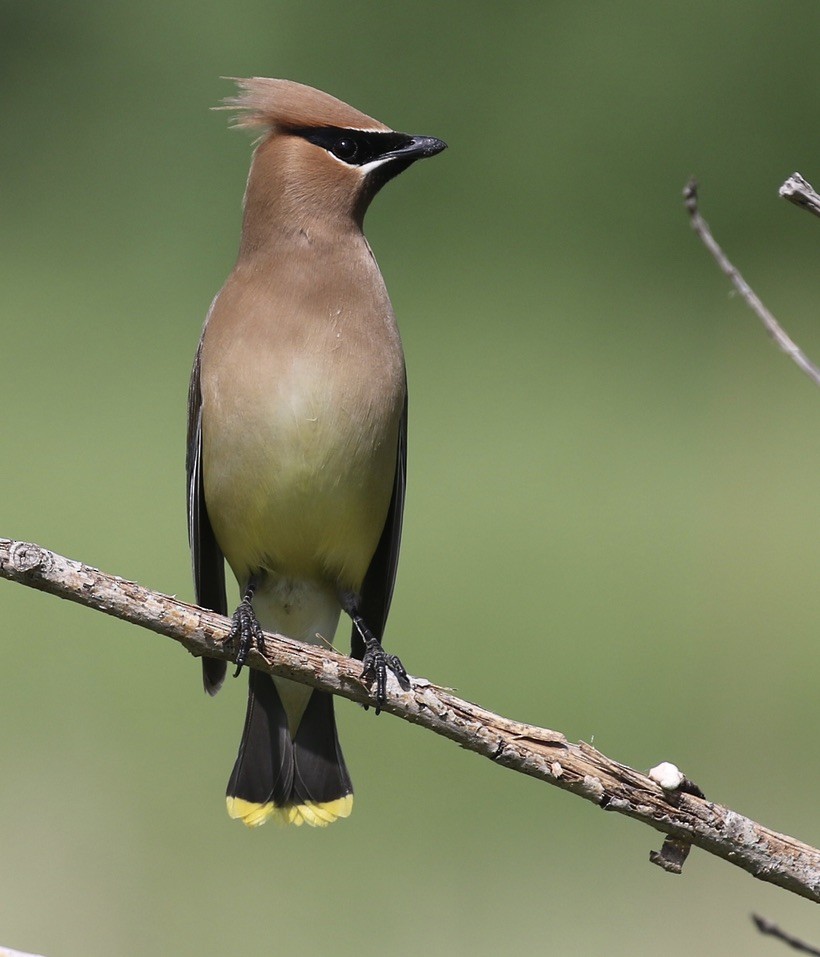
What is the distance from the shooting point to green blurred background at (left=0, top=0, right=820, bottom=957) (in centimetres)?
Result: 546

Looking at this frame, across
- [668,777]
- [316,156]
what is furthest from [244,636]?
[316,156]

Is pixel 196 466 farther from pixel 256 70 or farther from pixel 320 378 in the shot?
pixel 256 70

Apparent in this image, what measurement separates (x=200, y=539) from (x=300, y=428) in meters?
0.57

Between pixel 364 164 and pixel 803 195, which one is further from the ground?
pixel 803 195

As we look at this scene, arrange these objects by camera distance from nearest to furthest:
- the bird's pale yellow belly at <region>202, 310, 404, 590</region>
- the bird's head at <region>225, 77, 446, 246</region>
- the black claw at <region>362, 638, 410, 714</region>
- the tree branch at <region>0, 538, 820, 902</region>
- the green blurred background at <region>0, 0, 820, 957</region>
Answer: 1. the tree branch at <region>0, 538, 820, 902</region>
2. the black claw at <region>362, 638, 410, 714</region>
3. the bird's pale yellow belly at <region>202, 310, 404, 590</region>
4. the bird's head at <region>225, 77, 446, 246</region>
5. the green blurred background at <region>0, 0, 820, 957</region>

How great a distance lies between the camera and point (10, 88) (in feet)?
38.0

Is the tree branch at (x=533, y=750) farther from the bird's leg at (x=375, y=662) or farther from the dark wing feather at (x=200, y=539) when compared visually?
the dark wing feather at (x=200, y=539)

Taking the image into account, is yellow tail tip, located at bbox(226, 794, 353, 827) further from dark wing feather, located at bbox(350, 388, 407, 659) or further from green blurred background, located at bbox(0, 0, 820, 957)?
green blurred background, located at bbox(0, 0, 820, 957)

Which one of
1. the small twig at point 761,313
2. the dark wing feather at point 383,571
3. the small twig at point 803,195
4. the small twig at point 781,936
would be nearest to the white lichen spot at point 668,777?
the small twig at point 781,936

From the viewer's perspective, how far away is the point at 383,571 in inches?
177

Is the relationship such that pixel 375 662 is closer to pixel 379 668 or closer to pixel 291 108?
pixel 379 668

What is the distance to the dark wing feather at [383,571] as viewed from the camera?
4371 mm

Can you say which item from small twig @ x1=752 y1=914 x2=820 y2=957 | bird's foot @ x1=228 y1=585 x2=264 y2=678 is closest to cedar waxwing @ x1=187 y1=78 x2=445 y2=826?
bird's foot @ x1=228 y1=585 x2=264 y2=678

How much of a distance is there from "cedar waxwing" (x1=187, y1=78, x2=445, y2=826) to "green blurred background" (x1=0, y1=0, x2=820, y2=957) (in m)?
1.03
